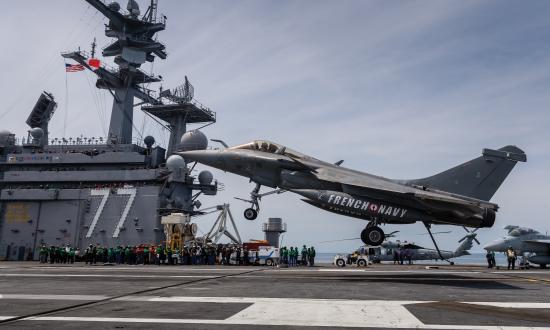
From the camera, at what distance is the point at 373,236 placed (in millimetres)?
17656

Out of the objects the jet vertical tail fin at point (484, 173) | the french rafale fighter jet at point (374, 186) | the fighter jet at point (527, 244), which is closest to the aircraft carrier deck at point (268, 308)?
the french rafale fighter jet at point (374, 186)

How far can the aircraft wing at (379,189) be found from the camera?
54.5 ft

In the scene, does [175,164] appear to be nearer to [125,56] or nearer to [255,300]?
[125,56]

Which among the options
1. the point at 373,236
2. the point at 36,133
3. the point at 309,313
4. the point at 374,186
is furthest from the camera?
the point at 36,133

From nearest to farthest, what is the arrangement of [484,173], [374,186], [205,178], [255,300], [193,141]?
1. [255,300]
2. [374,186]
3. [484,173]
4. [193,141]
5. [205,178]

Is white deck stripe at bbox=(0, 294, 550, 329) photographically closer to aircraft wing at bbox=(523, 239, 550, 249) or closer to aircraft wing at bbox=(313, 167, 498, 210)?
aircraft wing at bbox=(313, 167, 498, 210)

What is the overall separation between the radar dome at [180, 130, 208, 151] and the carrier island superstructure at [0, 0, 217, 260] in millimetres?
106

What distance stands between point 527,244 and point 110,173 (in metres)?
40.4

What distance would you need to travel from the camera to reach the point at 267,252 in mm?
34875

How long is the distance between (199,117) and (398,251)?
29.2m

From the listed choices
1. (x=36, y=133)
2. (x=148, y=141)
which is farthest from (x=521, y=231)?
(x=36, y=133)

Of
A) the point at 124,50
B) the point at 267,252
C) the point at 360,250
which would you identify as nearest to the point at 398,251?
the point at 360,250

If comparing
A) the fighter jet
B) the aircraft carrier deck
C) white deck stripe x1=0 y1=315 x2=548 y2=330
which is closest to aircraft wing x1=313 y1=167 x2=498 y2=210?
the aircraft carrier deck

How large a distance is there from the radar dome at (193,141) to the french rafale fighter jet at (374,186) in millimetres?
24972
